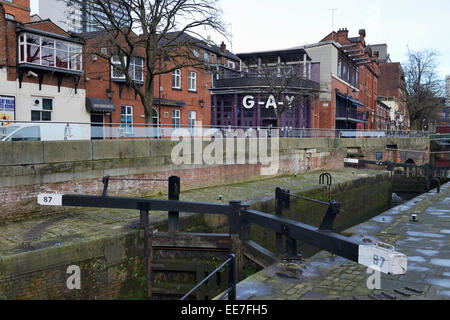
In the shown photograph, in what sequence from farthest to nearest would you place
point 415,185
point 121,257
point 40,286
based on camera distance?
1. point 415,185
2. point 121,257
3. point 40,286

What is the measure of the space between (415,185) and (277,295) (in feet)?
90.7

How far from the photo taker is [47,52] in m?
19.7

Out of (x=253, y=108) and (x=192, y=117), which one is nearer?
(x=192, y=117)

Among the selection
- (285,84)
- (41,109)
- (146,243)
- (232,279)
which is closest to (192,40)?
(285,84)

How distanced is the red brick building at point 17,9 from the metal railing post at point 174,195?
26188 mm

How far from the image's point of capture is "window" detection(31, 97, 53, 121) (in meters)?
19.9

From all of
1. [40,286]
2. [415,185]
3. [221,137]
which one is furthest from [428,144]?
[40,286]

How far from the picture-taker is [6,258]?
6.43 metres

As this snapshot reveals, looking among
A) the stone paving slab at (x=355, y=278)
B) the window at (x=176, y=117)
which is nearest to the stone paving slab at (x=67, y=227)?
the stone paving slab at (x=355, y=278)

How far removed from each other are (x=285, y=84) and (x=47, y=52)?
56.8ft

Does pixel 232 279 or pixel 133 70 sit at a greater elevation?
pixel 133 70

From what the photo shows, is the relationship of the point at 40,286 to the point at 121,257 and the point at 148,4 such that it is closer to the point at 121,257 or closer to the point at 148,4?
the point at 121,257

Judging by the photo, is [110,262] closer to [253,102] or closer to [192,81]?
[192,81]

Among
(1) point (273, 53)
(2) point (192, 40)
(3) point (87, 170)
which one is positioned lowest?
(3) point (87, 170)
